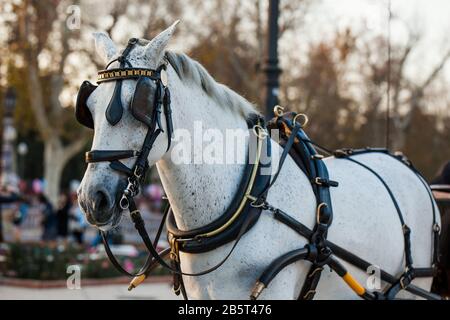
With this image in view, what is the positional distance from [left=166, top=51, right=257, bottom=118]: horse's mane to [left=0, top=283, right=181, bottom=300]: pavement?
7.31 metres

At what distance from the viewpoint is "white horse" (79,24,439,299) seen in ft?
13.2

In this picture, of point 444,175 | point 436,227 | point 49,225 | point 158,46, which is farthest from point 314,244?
point 49,225

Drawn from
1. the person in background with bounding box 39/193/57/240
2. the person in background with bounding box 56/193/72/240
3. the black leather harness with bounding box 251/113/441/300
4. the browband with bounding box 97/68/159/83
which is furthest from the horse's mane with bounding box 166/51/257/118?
the person in background with bounding box 39/193/57/240

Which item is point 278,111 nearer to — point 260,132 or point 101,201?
point 260,132

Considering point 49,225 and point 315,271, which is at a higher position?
point 315,271

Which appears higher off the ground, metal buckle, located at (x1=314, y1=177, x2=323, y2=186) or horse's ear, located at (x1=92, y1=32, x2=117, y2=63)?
horse's ear, located at (x1=92, y1=32, x2=117, y2=63)

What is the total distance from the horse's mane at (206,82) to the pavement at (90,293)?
24.0 feet

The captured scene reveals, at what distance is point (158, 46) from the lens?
4.17 meters

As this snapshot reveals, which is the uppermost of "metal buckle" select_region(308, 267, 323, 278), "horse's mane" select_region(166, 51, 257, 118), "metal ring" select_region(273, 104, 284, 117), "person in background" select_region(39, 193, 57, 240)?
"horse's mane" select_region(166, 51, 257, 118)

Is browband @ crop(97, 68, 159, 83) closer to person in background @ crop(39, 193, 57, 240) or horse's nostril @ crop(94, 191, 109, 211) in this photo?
horse's nostril @ crop(94, 191, 109, 211)

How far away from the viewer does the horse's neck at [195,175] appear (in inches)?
170

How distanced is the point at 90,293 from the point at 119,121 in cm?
890

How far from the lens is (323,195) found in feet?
15.5
